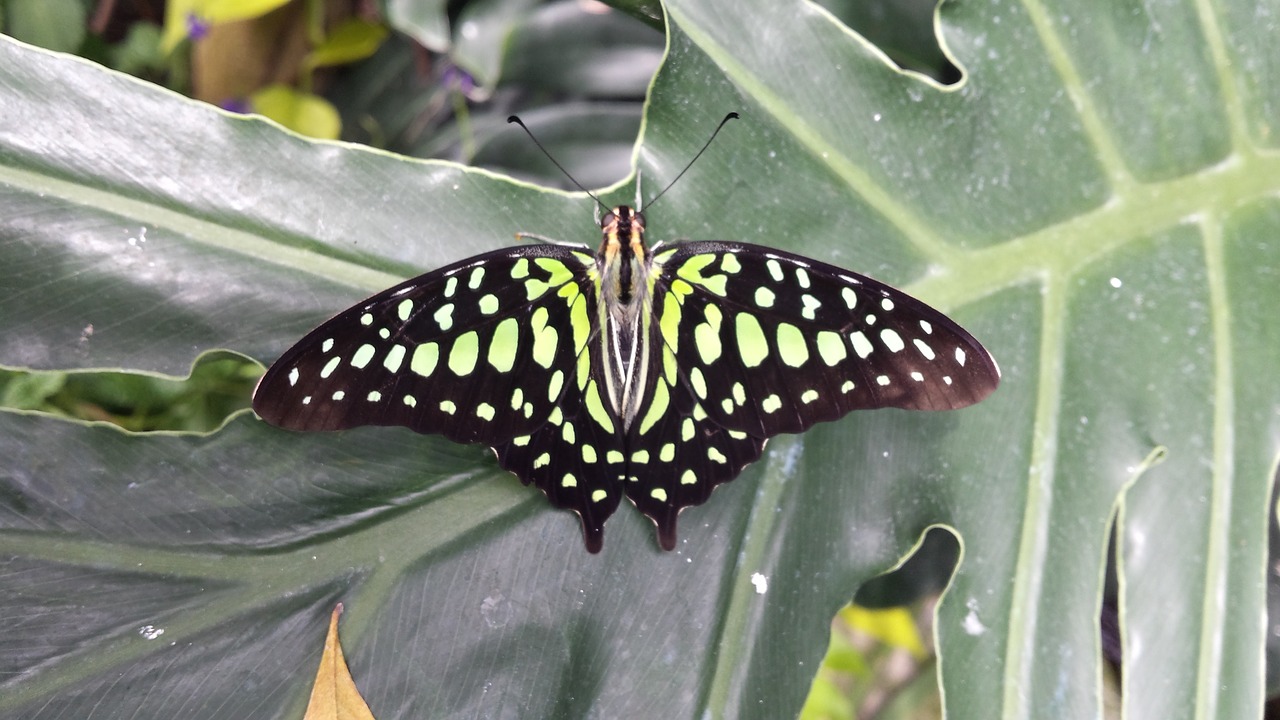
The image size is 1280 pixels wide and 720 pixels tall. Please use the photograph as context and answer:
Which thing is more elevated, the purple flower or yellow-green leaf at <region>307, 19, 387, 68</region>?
yellow-green leaf at <region>307, 19, 387, 68</region>

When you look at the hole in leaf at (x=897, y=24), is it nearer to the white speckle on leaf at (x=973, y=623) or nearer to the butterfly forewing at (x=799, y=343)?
the butterfly forewing at (x=799, y=343)

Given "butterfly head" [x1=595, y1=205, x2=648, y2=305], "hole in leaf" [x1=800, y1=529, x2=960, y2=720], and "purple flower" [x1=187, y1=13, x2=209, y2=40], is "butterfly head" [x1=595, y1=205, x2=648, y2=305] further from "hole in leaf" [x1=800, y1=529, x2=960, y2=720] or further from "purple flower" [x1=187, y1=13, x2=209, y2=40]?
"purple flower" [x1=187, y1=13, x2=209, y2=40]

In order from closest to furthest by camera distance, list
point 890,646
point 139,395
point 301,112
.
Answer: point 139,395 < point 301,112 < point 890,646

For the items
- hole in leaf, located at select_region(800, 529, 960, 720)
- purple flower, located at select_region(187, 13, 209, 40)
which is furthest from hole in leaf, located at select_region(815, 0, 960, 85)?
purple flower, located at select_region(187, 13, 209, 40)

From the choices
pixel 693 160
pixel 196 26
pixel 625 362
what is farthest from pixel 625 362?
pixel 196 26

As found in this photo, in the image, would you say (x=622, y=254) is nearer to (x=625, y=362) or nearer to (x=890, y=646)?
(x=625, y=362)

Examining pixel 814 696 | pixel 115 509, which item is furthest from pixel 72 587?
pixel 814 696

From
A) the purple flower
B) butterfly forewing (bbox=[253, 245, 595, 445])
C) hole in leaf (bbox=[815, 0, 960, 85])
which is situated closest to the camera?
butterfly forewing (bbox=[253, 245, 595, 445])

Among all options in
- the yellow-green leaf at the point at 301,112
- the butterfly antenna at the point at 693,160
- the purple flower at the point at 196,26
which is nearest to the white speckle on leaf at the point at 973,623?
the butterfly antenna at the point at 693,160
